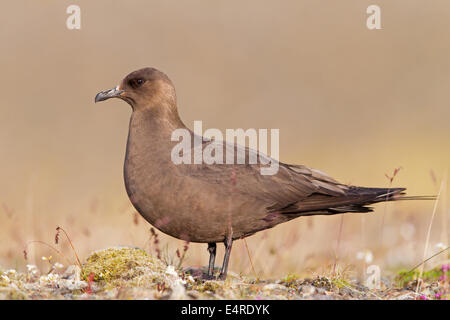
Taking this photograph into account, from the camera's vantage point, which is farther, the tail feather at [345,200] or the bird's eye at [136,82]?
the bird's eye at [136,82]

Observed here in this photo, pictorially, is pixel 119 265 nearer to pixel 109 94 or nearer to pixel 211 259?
pixel 211 259

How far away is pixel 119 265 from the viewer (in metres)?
6.25

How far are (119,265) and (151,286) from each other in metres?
0.73

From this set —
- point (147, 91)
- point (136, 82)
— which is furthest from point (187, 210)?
point (136, 82)

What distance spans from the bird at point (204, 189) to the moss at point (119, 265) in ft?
1.19

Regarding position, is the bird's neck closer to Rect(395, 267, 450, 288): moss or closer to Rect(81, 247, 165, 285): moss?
Rect(81, 247, 165, 285): moss

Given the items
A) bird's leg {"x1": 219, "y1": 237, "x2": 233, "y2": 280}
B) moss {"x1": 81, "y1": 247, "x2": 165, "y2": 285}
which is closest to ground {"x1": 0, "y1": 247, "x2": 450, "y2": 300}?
moss {"x1": 81, "y1": 247, "x2": 165, "y2": 285}

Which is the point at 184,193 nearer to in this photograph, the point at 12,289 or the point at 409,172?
the point at 12,289

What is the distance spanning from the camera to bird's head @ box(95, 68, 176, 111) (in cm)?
717

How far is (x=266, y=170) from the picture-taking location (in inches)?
272

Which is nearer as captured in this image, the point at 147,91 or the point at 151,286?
the point at 151,286

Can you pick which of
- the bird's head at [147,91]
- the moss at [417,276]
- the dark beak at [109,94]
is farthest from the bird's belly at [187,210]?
the moss at [417,276]

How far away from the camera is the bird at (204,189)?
20.8 feet

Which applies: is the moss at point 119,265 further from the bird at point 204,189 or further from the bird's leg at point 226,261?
the bird's leg at point 226,261
